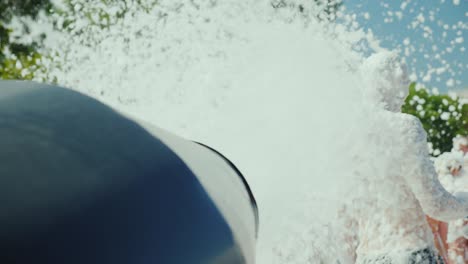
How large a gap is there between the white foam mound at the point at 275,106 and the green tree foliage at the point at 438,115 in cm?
1274

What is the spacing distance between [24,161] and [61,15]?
18374 millimetres

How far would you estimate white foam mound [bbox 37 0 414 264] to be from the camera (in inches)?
167

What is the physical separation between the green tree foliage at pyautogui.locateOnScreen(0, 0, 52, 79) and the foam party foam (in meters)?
6.55

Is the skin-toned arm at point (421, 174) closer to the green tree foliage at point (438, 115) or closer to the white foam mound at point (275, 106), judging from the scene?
the white foam mound at point (275, 106)

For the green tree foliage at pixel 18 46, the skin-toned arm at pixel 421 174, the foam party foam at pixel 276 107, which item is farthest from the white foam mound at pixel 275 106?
the green tree foliage at pixel 18 46

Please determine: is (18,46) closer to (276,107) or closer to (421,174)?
(276,107)

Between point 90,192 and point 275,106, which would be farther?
point 275,106

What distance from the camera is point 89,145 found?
80cm

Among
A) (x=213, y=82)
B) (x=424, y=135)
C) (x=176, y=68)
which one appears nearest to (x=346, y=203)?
(x=424, y=135)

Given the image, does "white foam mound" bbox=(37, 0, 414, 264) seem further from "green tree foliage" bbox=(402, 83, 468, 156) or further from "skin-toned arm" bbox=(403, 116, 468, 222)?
"green tree foliage" bbox=(402, 83, 468, 156)

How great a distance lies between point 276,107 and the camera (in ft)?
16.0

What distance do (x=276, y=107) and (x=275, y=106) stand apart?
15 mm

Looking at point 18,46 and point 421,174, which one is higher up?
point 421,174

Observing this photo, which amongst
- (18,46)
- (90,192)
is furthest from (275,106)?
(18,46)
